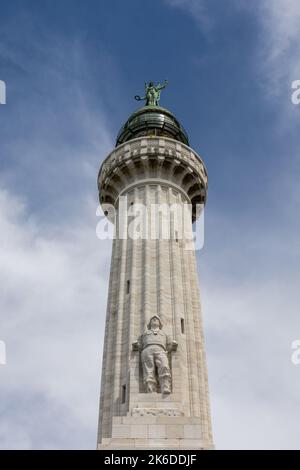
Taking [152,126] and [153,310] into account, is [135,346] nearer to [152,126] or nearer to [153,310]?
[153,310]

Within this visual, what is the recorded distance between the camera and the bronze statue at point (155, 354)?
21.3m

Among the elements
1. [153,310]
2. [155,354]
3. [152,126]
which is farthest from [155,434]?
[152,126]

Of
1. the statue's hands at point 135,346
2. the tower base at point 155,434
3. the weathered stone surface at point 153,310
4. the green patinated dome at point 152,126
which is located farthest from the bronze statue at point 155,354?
the green patinated dome at point 152,126

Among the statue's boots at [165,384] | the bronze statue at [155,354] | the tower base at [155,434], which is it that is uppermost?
the bronze statue at [155,354]

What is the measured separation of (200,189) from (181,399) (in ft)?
50.7

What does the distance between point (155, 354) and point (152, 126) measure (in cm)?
1868

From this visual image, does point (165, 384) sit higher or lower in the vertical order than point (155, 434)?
higher

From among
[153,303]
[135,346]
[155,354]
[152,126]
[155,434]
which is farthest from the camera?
[152,126]

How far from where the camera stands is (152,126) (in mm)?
36312

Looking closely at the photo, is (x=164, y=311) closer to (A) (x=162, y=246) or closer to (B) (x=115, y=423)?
(A) (x=162, y=246)

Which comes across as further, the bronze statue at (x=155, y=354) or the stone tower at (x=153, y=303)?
the bronze statue at (x=155, y=354)

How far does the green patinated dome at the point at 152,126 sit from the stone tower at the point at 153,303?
7cm

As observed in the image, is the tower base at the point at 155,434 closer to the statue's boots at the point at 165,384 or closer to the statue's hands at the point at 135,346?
the statue's boots at the point at 165,384
